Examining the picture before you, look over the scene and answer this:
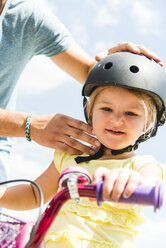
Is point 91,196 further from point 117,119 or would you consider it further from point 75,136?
point 75,136

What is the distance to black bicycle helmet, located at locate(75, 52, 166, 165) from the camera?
250 cm

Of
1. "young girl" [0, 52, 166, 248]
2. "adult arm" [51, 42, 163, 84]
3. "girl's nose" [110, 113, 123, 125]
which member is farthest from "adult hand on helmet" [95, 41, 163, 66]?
"adult arm" [51, 42, 163, 84]

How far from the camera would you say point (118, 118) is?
7.87 feet

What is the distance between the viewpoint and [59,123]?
2.79m

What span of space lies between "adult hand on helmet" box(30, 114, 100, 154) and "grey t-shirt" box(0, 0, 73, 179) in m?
0.71

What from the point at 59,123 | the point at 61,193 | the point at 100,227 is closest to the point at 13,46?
the point at 59,123

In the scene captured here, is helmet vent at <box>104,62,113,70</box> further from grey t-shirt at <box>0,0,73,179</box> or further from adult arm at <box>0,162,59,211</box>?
grey t-shirt at <box>0,0,73,179</box>

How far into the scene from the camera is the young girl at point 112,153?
218 cm

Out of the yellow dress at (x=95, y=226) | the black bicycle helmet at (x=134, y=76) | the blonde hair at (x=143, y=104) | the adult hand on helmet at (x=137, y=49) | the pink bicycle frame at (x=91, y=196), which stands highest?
the adult hand on helmet at (x=137, y=49)

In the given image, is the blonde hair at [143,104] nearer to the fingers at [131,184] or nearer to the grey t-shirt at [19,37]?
the grey t-shirt at [19,37]

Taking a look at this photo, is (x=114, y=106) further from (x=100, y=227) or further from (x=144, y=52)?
(x=100, y=227)

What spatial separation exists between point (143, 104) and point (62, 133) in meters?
0.68

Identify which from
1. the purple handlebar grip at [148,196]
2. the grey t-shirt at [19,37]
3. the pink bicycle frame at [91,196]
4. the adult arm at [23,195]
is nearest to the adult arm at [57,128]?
the adult arm at [23,195]

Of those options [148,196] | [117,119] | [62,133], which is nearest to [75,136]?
[62,133]
